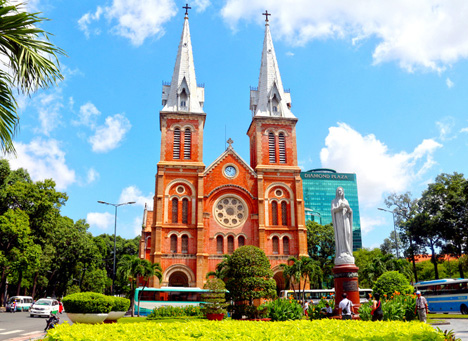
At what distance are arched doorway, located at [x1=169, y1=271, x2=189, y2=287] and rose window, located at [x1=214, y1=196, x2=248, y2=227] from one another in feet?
20.2

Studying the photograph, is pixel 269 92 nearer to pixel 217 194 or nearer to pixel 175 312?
pixel 217 194

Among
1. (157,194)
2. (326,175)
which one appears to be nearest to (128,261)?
(157,194)

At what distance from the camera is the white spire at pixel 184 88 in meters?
43.2

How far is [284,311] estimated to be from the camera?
53.8ft

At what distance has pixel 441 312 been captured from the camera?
2650cm

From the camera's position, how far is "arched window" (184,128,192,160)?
4153 centimetres

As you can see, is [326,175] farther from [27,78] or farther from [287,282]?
[27,78]

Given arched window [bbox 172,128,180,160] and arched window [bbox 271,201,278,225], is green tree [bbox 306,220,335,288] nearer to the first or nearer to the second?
arched window [bbox 271,201,278,225]

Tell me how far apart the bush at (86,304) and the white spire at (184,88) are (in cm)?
2970

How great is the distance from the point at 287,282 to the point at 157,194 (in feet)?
49.0

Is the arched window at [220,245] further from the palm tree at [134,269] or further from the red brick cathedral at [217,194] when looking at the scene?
the palm tree at [134,269]

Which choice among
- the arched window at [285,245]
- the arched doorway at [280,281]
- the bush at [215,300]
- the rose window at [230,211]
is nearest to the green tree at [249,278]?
the bush at [215,300]

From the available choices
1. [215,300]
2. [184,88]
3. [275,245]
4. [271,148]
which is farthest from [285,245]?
[215,300]

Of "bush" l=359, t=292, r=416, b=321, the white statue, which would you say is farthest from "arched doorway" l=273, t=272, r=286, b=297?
the white statue
